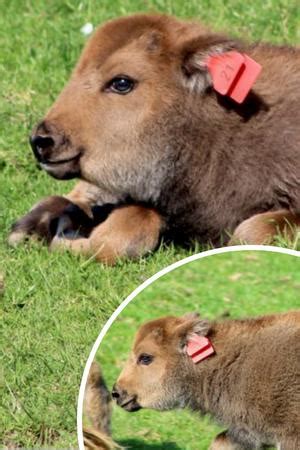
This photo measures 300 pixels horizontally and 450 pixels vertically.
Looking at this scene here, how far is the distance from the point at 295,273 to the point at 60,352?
210 centimetres

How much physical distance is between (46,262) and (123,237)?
19.7 inches

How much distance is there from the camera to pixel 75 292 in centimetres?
855

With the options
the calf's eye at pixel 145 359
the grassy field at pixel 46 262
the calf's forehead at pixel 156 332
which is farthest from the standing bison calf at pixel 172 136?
the calf's forehead at pixel 156 332

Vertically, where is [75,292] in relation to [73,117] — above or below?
below

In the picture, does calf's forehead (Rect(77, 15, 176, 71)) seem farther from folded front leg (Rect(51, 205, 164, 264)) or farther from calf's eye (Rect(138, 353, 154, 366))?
calf's eye (Rect(138, 353, 154, 366))

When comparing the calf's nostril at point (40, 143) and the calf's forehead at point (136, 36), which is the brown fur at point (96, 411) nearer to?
the calf's nostril at point (40, 143)

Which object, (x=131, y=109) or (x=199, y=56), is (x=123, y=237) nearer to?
(x=131, y=109)

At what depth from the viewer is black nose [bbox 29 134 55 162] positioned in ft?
28.7

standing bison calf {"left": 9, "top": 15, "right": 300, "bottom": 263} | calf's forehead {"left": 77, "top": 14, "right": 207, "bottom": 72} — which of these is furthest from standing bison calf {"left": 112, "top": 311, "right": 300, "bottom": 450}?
calf's forehead {"left": 77, "top": 14, "right": 207, "bottom": 72}

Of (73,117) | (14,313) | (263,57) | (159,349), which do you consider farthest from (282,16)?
(159,349)

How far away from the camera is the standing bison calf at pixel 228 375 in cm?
595

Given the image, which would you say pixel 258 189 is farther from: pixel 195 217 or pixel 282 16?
pixel 282 16

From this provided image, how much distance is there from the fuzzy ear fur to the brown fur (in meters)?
2.86

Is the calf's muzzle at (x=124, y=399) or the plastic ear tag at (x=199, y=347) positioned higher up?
the plastic ear tag at (x=199, y=347)
